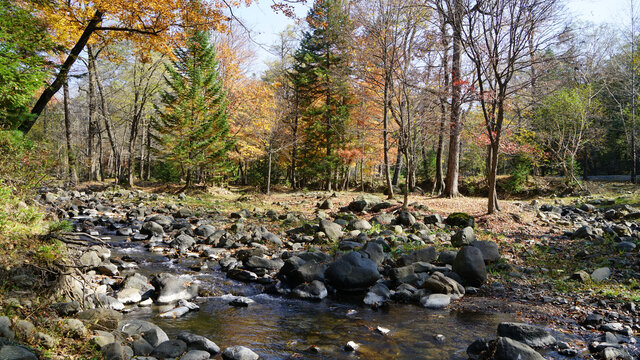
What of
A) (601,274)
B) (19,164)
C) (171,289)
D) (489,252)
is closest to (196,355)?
(171,289)

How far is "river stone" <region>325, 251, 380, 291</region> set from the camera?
6879mm

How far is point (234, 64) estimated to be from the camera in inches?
1037

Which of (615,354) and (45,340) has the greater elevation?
(45,340)

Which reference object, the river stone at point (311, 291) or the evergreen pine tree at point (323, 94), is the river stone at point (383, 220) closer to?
the river stone at point (311, 291)

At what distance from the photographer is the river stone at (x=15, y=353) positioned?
2771 millimetres

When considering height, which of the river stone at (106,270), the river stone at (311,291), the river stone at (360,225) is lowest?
the river stone at (311,291)

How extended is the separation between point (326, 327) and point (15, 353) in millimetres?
3636

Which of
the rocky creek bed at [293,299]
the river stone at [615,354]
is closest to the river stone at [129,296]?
the rocky creek bed at [293,299]

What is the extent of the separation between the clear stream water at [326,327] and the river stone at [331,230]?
3905 millimetres

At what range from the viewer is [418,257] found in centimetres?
818

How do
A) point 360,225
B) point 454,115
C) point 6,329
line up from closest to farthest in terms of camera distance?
1. point 6,329
2. point 360,225
3. point 454,115

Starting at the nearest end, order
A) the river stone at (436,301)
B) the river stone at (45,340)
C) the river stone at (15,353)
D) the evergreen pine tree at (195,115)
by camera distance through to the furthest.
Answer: the river stone at (15,353), the river stone at (45,340), the river stone at (436,301), the evergreen pine tree at (195,115)

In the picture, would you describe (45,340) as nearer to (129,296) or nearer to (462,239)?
(129,296)

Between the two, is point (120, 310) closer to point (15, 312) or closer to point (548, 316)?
point (15, 312)
